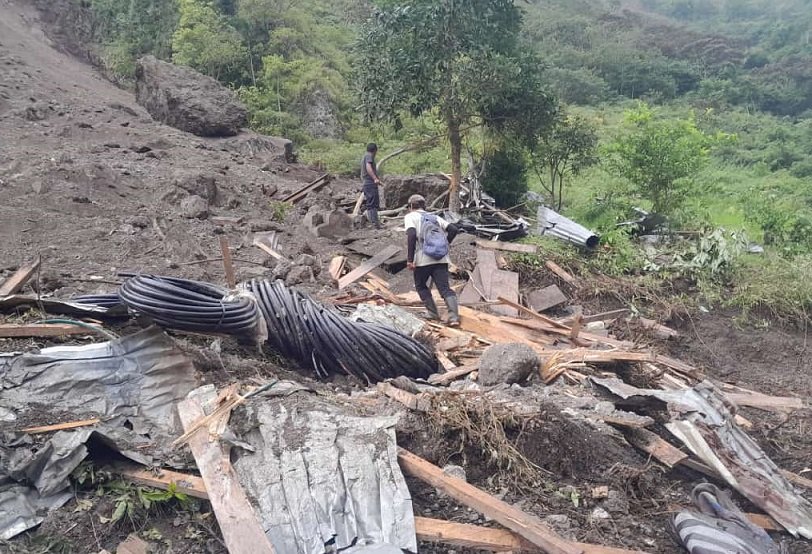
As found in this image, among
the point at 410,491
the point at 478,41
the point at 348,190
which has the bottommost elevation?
the point at 348,190

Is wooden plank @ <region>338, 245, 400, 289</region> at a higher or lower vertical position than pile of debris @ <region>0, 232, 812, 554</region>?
lower

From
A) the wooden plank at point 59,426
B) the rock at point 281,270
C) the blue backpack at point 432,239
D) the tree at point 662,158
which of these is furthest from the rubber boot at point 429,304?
the tree at point 662,158

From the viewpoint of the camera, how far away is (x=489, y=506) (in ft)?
11.1

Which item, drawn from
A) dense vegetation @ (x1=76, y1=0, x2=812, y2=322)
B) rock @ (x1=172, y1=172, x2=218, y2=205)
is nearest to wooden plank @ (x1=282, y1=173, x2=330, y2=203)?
rock @ (x1=172, y1=172, x2=218, y2=205)

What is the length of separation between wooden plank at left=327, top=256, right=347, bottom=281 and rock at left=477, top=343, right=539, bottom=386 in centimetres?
352

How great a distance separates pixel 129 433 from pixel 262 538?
3.82 ft

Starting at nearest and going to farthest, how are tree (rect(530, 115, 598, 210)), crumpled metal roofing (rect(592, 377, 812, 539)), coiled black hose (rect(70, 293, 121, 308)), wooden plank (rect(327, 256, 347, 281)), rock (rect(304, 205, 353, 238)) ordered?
1. crumpled metal roofing (rect(592, 377, 812, 539))
2. coiled black hose (rect(70, 293, 121, 308))
3. wooden plank (rect(327, 256, 347, 281))
4. rock (rect(304, 205, 353, 238))
5. tree (rect(530, 115, 598, 210))

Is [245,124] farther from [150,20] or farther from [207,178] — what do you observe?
[150,20]

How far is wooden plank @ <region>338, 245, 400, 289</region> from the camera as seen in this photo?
820cm

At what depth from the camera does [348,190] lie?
15.4m

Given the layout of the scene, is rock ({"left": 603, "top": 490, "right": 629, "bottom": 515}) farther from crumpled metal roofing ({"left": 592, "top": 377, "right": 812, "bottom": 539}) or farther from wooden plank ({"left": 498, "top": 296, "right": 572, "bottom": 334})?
wooden plank ({"left": 498, "top": 296, "right": 572, "bottom": 334})

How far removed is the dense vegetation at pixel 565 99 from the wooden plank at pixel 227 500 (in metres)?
8.05

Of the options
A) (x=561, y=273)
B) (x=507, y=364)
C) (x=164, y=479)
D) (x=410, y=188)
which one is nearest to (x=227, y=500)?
(x=164, y=479)

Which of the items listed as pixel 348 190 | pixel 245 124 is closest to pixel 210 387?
pixel 348 190
